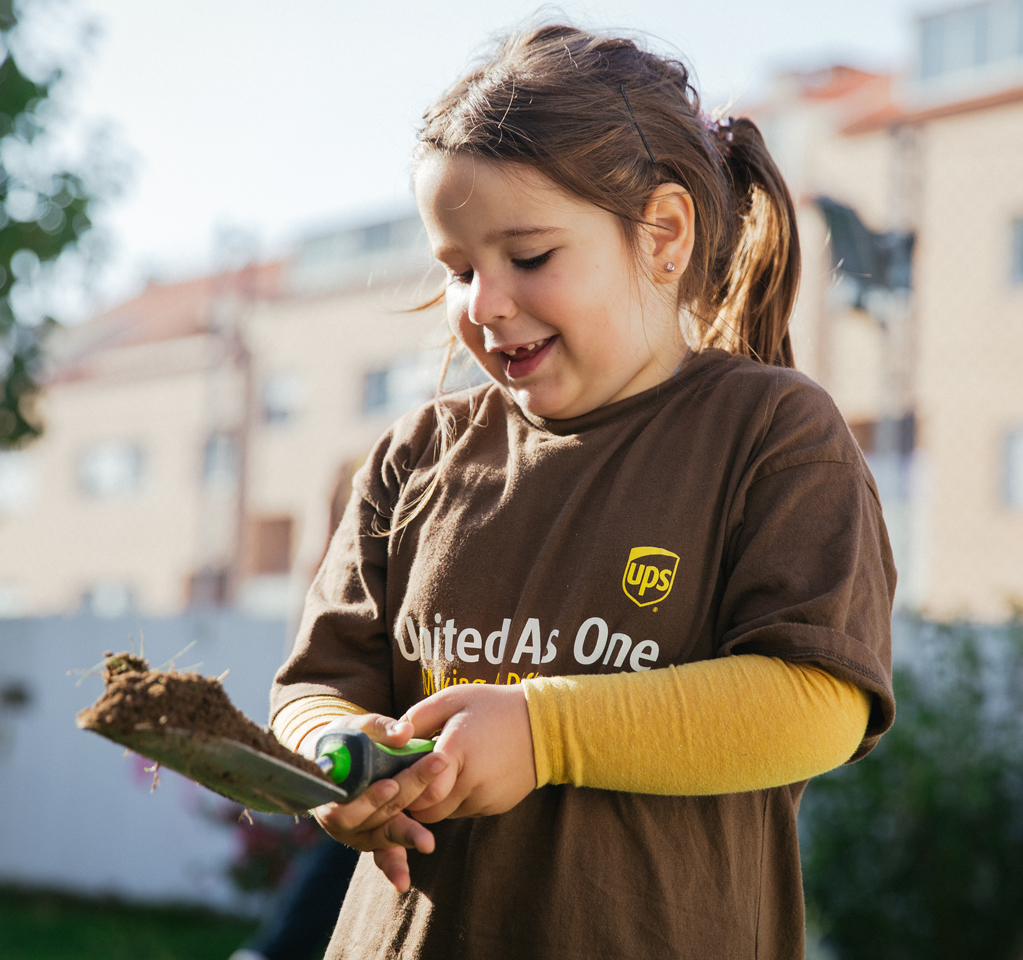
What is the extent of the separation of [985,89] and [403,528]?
1276cm

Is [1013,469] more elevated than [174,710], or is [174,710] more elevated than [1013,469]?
[1013,469]

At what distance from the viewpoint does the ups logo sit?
125 centimetres

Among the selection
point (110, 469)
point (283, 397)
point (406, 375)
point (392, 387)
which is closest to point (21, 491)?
point (110, 469)

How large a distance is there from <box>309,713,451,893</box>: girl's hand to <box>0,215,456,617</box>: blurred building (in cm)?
1374

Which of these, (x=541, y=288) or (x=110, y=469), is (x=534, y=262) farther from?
(x=110, y=469)

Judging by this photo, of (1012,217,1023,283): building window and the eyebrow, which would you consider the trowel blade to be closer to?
the eyebrow

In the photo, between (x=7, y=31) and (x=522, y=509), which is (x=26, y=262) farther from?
(x=522, y=509)

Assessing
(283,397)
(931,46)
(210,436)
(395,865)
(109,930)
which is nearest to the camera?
(395,865)

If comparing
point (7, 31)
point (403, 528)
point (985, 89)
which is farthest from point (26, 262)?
point (985, 89)

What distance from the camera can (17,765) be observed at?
7.32 metres

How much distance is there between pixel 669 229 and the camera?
1.42 metres

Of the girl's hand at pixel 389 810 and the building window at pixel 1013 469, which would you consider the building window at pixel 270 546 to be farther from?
the girl's hand at pixel 389 810

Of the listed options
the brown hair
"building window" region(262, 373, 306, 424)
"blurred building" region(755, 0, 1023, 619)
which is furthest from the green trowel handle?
"building window" region(262, 373, 306, 424)

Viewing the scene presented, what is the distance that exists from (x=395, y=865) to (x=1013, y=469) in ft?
38.8
